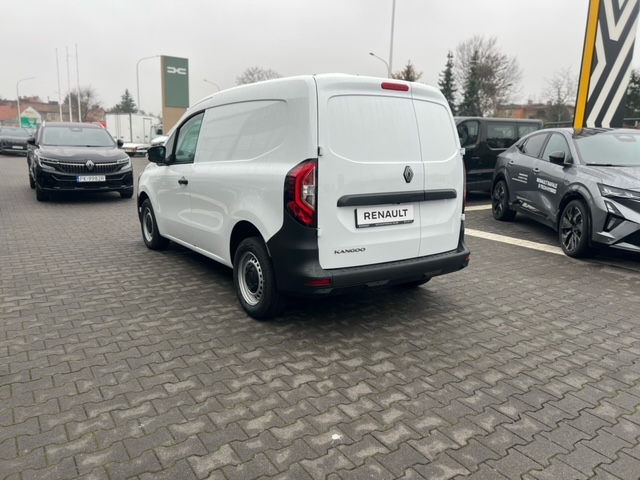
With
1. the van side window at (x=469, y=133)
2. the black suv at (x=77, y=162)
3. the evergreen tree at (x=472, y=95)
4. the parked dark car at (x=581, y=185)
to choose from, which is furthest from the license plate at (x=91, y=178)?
the evergreen tree at (x=472, y=95)

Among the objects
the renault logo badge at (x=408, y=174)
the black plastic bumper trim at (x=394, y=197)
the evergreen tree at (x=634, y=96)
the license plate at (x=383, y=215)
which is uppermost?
the evergreen tree at (x=634, y=96)

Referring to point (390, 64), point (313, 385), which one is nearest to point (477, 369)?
point (313, 385)

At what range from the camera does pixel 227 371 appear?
11.2 feet

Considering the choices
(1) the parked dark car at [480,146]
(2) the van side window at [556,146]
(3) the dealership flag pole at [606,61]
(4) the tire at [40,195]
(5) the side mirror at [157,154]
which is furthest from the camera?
(1) the parked dark car at [480,146]

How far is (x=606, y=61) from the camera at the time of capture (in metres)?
10.8

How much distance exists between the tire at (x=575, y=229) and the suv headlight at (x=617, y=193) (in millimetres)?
313

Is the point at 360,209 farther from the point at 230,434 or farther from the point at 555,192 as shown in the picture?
the point at 555,192

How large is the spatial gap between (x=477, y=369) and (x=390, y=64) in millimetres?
31671

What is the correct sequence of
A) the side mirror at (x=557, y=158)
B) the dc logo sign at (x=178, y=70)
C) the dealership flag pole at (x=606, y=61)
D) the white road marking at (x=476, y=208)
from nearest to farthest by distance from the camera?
the side mirror at (x=557, y=158), the dealership flag pole at (x=606, y=61), the white road marking at (x=476, y=208), the dc logo sign at (x=178, y=70)

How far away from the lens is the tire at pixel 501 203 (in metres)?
9.17

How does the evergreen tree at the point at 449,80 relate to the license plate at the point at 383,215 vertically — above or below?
above

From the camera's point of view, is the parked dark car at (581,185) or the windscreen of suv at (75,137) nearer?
the parked dark car at (581,185)

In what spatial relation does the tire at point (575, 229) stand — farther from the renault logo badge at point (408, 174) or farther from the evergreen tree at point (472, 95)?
the evergreen tree at point (472, 95)

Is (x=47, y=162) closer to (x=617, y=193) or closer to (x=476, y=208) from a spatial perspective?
(x=476, y=208)
